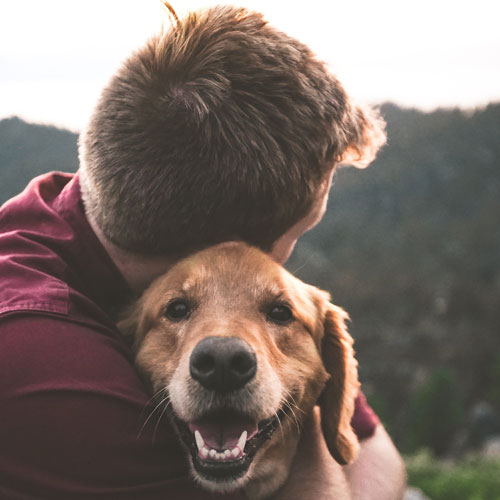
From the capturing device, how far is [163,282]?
314 centimetres

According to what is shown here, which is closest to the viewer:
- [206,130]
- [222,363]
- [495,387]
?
[222,363]

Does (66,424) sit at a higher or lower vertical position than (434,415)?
higher

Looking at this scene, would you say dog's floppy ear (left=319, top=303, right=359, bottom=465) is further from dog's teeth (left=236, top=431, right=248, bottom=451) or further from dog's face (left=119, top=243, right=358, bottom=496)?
dog's teeth (left=236, top=431, right=248, bottom=451)

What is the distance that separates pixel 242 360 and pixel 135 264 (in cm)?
91

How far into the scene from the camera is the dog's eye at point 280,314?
3.11 metres

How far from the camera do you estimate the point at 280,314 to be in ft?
10.3

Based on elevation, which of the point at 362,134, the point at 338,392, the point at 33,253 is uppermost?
the point at 362,134

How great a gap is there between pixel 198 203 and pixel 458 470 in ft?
39.1

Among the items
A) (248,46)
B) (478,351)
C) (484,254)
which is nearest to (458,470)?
(248,46)

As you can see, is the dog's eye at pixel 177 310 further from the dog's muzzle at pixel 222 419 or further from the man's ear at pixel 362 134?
the man's ear at pixel 362 134

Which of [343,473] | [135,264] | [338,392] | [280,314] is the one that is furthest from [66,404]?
[343,473]

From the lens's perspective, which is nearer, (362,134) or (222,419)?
(222,419)

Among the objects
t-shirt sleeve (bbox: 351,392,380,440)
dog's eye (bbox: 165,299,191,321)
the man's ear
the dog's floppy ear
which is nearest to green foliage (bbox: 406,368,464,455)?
t-shirt sleeve (bbox: 351,392,380,440)

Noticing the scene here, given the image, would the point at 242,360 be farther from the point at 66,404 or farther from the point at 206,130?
the point at 206,130
